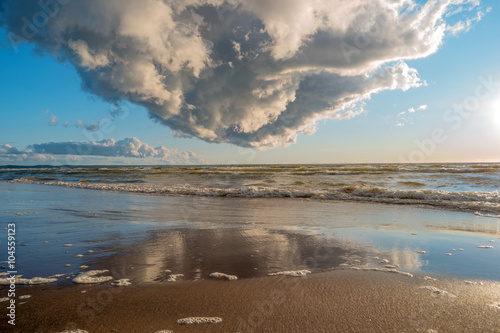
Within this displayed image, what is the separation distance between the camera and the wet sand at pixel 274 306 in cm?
312

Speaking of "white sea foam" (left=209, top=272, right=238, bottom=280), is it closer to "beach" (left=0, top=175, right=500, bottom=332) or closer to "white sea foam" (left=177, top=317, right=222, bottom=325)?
"beach" (left=0, top=175, right=500, bottom=332)

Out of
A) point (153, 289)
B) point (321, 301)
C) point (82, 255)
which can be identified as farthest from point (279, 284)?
point (82, 255)

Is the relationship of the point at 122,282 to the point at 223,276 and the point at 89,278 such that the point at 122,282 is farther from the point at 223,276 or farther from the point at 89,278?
the point at 223,276

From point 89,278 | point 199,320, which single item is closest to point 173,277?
point 89,278

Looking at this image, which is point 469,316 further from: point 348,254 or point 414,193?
point 414,193

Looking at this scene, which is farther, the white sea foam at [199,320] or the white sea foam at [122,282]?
the white sea foam at [122,282]

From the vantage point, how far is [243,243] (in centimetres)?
Answer: 687

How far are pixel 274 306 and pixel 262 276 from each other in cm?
110

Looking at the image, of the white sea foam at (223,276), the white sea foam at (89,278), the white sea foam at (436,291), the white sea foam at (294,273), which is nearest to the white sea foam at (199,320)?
the white sea foam at (223,276)

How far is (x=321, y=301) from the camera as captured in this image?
3723 mm

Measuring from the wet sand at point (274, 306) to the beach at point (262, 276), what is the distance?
0.02m

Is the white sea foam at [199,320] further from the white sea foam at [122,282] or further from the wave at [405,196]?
the wave at [405,196]

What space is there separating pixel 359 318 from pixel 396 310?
2.03 ft

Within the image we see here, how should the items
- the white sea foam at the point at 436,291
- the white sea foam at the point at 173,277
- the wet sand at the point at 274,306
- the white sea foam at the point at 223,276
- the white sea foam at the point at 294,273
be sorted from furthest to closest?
the white sea foam at the point at 294,273, the white sea foam at the point at 223,276, the white sea foam at the point at 173,277, the white sea foam at the point at 436,291, the wet sand at the point at 274,306
